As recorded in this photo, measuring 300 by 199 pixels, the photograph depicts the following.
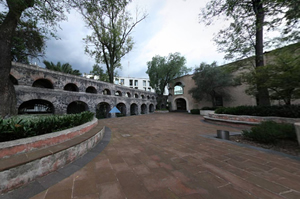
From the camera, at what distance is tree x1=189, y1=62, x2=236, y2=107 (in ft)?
48.3

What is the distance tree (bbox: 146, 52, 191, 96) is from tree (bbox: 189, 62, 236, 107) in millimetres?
5534

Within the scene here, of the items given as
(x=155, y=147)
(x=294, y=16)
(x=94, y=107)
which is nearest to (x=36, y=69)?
(x=94, y=107)

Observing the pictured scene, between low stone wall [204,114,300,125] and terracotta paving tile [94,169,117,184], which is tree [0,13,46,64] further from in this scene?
low stone wall [204,114,300,125]

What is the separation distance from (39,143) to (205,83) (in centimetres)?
1764

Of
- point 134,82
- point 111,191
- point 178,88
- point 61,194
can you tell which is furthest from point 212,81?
point 134,82

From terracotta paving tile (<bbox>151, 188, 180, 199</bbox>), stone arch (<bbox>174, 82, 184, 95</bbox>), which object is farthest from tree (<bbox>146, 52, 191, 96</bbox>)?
terracotta paving tile (<bbox>151, 188, 180, 199</bbox>)

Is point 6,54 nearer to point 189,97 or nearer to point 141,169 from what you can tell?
point 141,169

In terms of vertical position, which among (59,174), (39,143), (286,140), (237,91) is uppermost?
(237,91)

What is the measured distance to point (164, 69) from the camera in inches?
869

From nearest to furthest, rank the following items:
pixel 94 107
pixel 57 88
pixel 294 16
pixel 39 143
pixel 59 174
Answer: pixel 59 174 < pixel 39 143 < pixel 294 16 < pixel 57 88 < pixel 94 107

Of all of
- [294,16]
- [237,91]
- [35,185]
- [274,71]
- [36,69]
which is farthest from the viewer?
[237,91]

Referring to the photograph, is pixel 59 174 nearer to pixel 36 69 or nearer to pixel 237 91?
pixel 36 69

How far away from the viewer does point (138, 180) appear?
1.89m

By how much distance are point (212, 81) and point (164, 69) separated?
32.6ft
